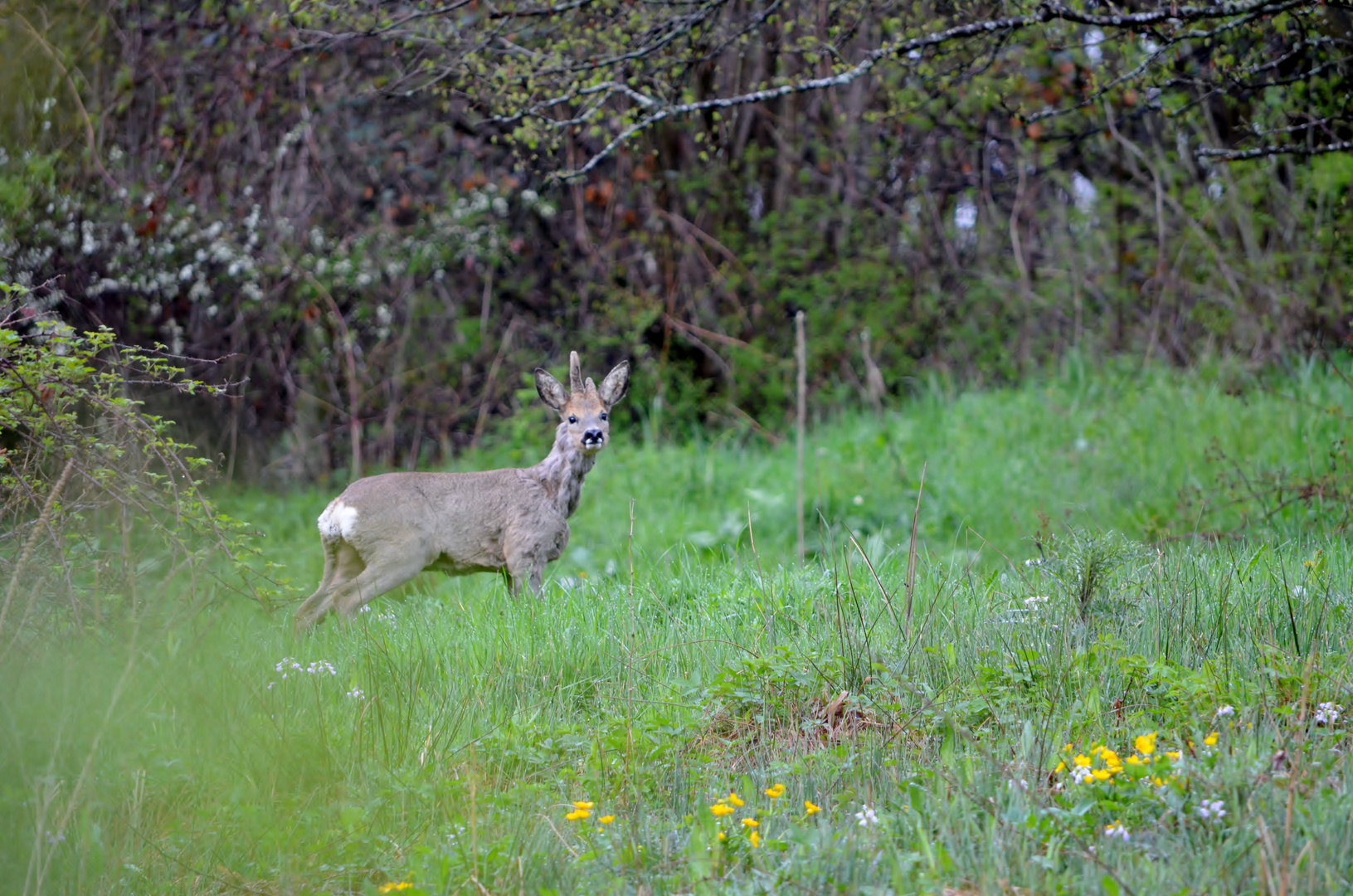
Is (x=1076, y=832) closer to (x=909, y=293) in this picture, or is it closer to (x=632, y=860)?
(x=632, y=860)

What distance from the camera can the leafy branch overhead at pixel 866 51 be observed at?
6.57 m

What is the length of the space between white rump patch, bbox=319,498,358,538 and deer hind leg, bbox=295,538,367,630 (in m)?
0.05

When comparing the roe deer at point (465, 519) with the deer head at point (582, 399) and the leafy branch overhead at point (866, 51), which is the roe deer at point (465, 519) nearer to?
the deer head at point (582, 399)

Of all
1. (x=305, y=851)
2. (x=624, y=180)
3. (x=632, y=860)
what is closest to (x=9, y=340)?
(x=305, y=851)

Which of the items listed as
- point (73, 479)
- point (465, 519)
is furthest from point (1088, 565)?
point (73, 479)

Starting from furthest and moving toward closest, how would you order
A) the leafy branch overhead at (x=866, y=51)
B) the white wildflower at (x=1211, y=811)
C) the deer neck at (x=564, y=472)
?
the deer neck at (x=564, y=472)
the leafy branch overhead at (x=866, y=51)
the white wildflower at (x=1211, y=811)

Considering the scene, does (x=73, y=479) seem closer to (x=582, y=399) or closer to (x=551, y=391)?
(x=551, y=391)

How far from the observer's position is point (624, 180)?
1348 centimetres

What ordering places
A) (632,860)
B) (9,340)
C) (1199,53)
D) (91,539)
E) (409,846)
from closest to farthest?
(632,860), (409,846), (9,340), (91,539), (1199,53)

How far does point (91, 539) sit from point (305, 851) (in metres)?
1.92

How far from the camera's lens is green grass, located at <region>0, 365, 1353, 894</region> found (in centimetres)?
351

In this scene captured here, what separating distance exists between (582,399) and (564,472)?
431mm

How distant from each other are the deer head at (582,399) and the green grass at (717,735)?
0.82 meters

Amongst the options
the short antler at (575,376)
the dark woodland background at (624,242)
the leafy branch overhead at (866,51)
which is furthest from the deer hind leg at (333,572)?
the dark woodland background at (624,242)
